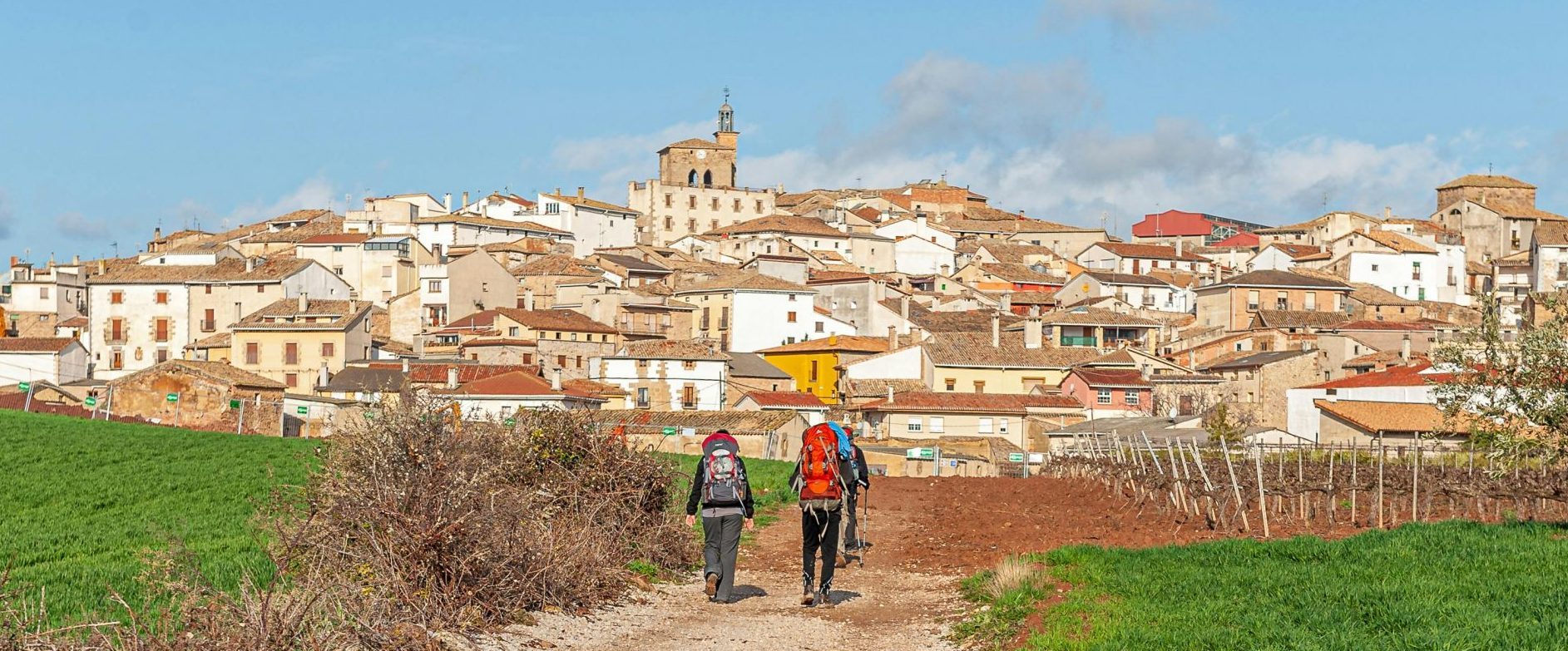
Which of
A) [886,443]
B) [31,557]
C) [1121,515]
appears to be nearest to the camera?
[31,557]

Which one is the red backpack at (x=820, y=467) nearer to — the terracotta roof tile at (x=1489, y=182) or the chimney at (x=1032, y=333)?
the chimney at (x=1032, y=333)

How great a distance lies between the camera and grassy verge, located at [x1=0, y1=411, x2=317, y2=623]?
16.0 meters

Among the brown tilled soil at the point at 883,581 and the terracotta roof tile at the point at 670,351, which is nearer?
the brown tilled soil at the point at 883,581

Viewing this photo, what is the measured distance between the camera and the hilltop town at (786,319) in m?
59.2

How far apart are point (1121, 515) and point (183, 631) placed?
59.7ft

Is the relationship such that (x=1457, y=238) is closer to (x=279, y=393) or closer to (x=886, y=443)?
(x=886, y=443)

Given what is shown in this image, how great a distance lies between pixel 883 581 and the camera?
718 inches

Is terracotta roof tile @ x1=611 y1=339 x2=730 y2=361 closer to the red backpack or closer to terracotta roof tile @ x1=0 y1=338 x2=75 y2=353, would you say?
terracotta roof tile @ x1=0 y1=338 x2=75 y2=353

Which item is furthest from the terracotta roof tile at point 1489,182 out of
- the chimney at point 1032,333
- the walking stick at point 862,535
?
the walking stick at point 862,535

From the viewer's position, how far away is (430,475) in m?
13.8

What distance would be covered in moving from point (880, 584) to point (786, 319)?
239 ft

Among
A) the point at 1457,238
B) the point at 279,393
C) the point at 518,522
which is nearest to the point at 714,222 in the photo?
the point at 1457,238

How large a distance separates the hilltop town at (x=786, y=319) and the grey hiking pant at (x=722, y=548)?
467 cm

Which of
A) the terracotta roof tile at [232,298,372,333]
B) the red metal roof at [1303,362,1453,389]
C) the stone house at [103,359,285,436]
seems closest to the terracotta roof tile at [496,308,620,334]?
the terracotta roof tile at [232,298,372,333]
